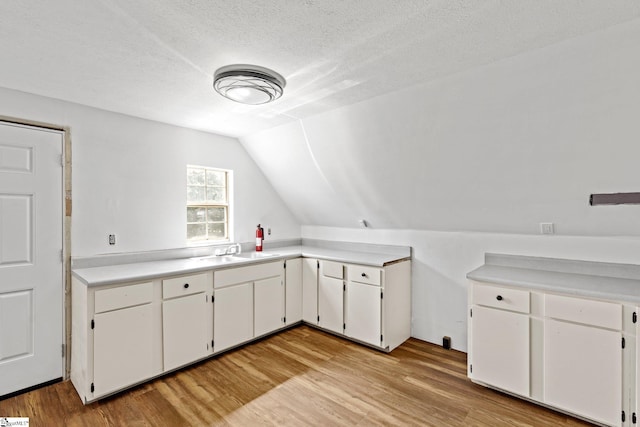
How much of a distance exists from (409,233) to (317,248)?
1.30 m

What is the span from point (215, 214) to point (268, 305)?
4.07ft

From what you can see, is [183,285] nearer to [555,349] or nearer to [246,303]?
[246,303]

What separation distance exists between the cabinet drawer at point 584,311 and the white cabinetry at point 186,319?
265cm

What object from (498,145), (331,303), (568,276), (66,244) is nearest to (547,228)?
(568,276)

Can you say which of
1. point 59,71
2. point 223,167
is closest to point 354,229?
point 223,167

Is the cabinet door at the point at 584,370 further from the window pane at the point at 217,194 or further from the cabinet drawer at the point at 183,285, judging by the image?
the window pane at the point at 217,194

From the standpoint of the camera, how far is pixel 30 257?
2455mm

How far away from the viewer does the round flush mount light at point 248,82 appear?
2.02m

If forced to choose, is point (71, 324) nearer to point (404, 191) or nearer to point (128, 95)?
point (128, 95)

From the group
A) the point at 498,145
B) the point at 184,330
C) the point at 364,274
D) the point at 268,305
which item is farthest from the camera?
the point at 268,305

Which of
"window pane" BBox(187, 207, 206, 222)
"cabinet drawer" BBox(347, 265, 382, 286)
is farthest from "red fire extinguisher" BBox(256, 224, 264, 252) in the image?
"cabinet drawer" BBox(347, 265, 382, 286)

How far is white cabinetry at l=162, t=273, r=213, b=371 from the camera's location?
2599 millimetres

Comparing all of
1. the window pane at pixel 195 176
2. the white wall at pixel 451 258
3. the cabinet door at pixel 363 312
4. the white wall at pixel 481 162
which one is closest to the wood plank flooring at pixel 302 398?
the cabinet door at pixel 363 312

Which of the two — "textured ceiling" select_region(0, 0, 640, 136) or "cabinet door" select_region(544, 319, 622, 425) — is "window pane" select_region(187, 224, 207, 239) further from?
"cabinet door" select_region(544, 319, 622, 425)
